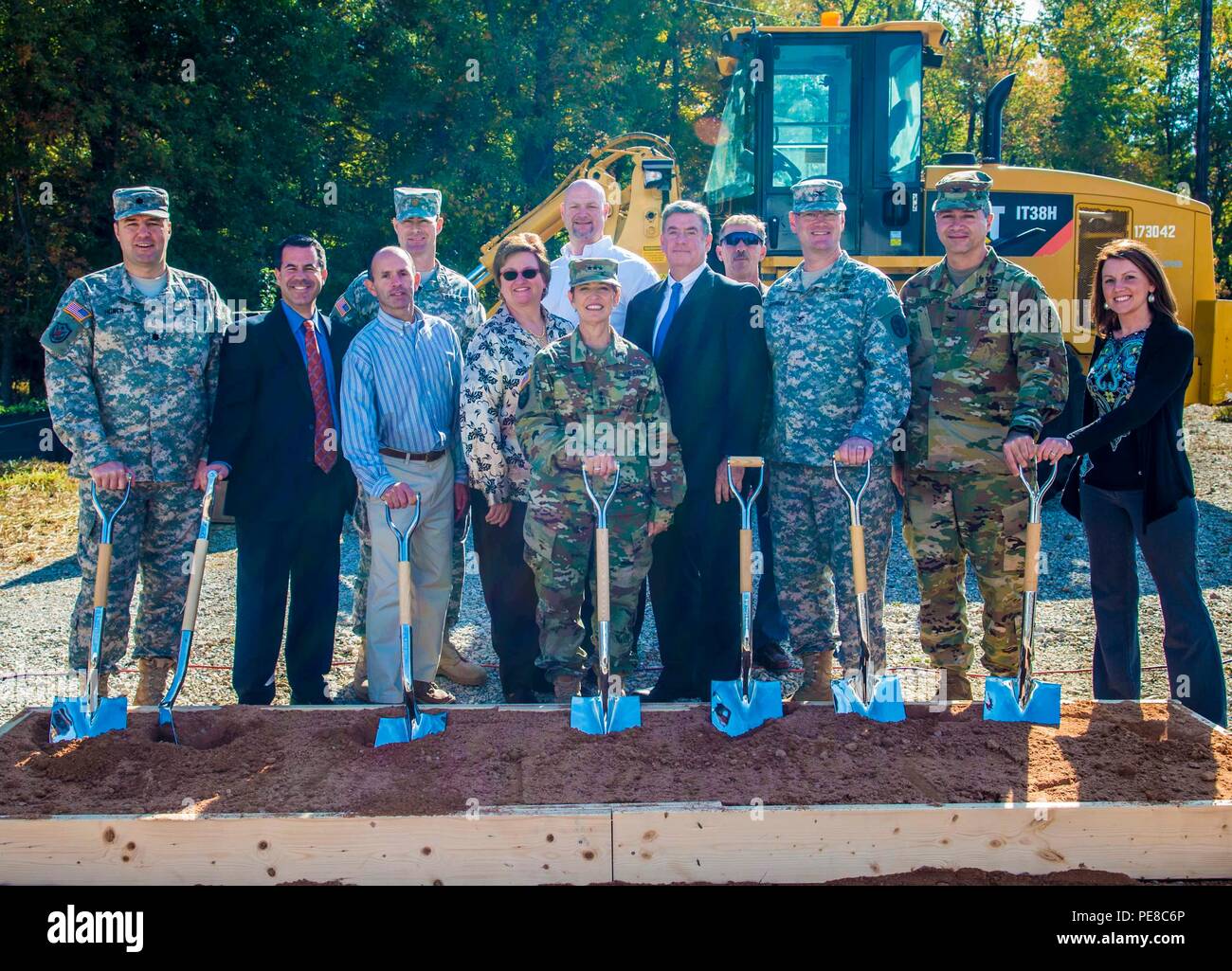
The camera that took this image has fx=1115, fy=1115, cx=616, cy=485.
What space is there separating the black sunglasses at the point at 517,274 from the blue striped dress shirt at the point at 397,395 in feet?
1.42

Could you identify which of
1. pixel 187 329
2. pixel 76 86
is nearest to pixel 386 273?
pixel 187 329

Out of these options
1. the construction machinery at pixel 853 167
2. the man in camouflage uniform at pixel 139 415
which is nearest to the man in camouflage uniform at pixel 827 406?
the man in camouflage uniform at pixel 139 415

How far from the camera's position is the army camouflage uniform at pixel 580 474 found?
4.57m

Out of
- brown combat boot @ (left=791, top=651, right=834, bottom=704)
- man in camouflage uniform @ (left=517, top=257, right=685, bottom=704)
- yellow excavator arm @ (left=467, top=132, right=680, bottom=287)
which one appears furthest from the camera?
yellow excavator arm @ (left=467, top=132, right=680, bottom=287)

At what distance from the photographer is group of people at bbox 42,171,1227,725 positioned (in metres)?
4.54

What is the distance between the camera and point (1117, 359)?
4.56m

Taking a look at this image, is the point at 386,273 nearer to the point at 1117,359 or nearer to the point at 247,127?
the point at 1117,359

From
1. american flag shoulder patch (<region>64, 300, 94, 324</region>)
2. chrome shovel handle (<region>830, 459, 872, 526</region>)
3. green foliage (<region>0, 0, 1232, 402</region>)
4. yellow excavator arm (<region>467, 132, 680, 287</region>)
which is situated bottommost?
chrome shovel handle (<region>830, 459, 872, 526</region>)

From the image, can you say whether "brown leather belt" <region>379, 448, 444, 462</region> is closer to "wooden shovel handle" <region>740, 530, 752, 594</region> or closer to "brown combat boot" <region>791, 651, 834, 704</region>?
"wooden shovel handle" <region>740, 530, 752, 594</region>

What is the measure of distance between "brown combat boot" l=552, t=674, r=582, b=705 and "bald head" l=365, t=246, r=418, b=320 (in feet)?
5.66

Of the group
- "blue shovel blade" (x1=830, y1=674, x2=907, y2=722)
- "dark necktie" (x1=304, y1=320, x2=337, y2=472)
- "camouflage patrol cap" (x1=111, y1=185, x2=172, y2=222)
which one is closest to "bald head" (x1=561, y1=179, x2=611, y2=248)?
"dark necktie" (x1=304, y1=320, x2=337, y2=472)

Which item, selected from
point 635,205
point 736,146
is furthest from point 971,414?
point 635,205

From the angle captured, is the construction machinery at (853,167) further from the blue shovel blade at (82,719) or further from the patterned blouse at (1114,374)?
the blue shovel blade at (82,719)

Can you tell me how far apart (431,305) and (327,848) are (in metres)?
2.87
